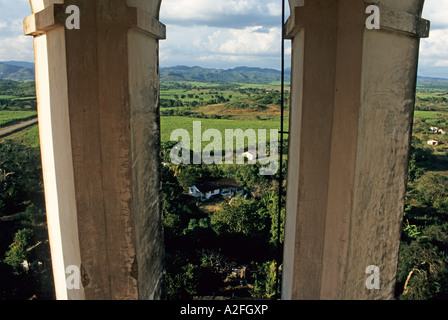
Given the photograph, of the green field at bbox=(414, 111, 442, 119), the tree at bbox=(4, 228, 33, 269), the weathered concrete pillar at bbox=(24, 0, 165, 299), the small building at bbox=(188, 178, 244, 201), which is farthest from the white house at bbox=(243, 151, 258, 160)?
the weathered concrete pillar at bbox=(24, 0, 165, 299)

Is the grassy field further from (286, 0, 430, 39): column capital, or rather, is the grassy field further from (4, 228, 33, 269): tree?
(286, 0, 430, 39): column capital

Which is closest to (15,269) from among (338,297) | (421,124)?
(338,297)

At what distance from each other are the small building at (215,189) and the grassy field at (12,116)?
2311cm

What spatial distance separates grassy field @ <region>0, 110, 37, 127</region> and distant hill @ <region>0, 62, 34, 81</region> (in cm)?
1543

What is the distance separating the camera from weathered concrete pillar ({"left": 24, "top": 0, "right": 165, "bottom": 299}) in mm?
2768

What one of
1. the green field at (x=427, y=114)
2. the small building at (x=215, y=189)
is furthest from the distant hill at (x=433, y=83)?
the small building at (x=215, y=189)

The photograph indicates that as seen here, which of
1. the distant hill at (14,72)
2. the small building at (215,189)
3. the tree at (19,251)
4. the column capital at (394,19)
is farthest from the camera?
the distant hill at (14,72)

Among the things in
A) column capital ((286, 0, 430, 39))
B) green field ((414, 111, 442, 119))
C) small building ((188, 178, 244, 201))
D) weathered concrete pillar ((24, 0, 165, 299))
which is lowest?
small building ((188, 178, 244, 201))

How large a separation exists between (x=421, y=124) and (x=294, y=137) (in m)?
55.4

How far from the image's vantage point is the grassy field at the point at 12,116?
40.9 metres

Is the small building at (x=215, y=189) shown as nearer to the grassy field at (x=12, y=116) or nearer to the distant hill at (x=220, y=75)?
the grassy field at (x=12, y=116)

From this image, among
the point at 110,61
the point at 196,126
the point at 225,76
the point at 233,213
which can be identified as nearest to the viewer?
the point at 110,61
